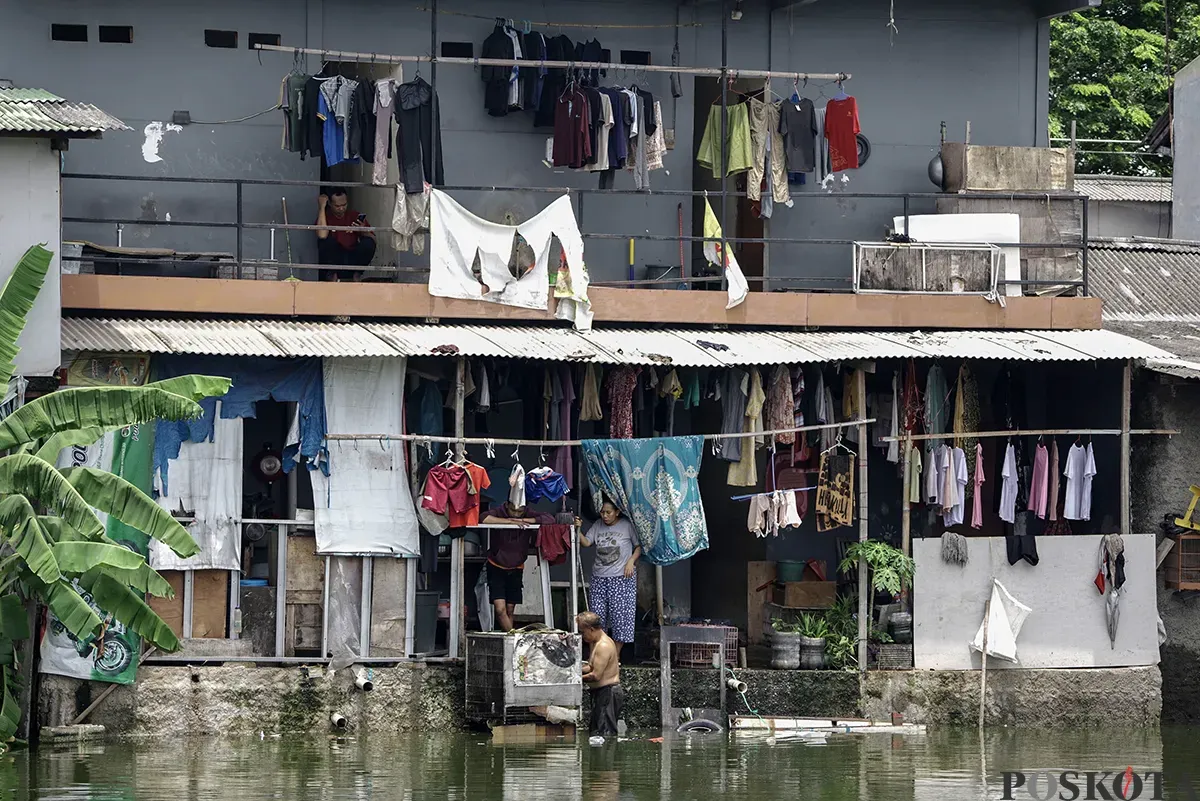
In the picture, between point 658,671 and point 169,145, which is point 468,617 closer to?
point 658,671

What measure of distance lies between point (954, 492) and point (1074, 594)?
4.61 feet

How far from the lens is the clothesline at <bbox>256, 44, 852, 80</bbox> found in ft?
55.8

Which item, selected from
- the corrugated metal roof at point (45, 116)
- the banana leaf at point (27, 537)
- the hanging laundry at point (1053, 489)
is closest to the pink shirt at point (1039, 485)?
the hanging laundry at point (1053, 489)

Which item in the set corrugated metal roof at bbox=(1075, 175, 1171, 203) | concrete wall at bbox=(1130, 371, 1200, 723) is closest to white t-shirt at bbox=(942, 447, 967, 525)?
concrete wall at bbox=(1130, 371, 1200, 723)

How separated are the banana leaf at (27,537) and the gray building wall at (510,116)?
439 cm

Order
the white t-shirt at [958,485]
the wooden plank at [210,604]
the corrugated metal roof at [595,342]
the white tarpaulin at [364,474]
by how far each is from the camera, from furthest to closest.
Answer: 1. the white t-shirt at [958,485]
2. the white tarpaulin at [364,474]
3. the wooden plank at [210,604]
4. the corrugated metal roof at [595,342]

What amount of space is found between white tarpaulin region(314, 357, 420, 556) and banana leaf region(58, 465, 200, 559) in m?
2.20

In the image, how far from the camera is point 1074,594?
56.2 ft

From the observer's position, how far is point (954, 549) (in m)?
16.9

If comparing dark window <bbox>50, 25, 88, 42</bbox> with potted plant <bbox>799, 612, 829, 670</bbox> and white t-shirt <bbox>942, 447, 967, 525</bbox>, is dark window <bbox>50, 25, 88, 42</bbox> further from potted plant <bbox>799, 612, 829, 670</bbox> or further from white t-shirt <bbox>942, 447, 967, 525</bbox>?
white t-shirt <bbox>942, 447, 967, 525</bbox>

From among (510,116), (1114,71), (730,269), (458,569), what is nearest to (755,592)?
(730,269)

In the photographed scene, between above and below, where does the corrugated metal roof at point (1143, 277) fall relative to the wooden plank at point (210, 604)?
above

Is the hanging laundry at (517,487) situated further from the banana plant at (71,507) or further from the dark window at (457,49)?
the dark window at (457,49)

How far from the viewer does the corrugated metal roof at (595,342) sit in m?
15.6
